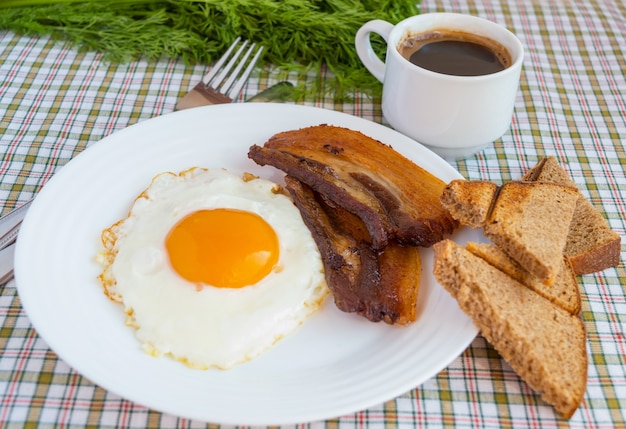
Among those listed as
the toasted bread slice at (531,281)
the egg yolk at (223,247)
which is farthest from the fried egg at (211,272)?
the toasted bread slice at (531,281)

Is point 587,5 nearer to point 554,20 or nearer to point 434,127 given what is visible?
point 554,20

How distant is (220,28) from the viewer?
13.1ft

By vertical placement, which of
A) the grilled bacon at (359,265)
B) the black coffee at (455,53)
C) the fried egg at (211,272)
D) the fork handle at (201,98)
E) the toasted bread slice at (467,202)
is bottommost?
the fork handle at (201,98)

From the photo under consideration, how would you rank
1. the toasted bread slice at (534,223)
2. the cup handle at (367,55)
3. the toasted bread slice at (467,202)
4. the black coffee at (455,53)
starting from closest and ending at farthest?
the toasted bread slice at (534,223), the toasted bread slice at (467,202), the black coffee at (455,53), the cup handle at (367,55)

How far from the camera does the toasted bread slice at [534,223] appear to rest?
93.9 inches

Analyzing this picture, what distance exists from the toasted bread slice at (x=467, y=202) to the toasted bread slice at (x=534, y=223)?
0.13 ft

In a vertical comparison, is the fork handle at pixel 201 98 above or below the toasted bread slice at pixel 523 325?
below

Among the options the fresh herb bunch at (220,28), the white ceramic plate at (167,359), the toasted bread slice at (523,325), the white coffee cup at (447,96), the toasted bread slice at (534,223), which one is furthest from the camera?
the fresh herb bunch at (220,28)

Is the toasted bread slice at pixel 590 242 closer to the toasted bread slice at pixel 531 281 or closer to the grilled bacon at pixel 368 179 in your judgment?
the toasted bread slice at pixel 531 281

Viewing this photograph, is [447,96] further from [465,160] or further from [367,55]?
[367,55]

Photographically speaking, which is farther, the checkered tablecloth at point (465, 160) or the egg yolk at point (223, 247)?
the egg yolk at point (223, 247)

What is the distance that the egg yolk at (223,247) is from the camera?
2.42 metres

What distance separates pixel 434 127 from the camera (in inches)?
128

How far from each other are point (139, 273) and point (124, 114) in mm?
1523
